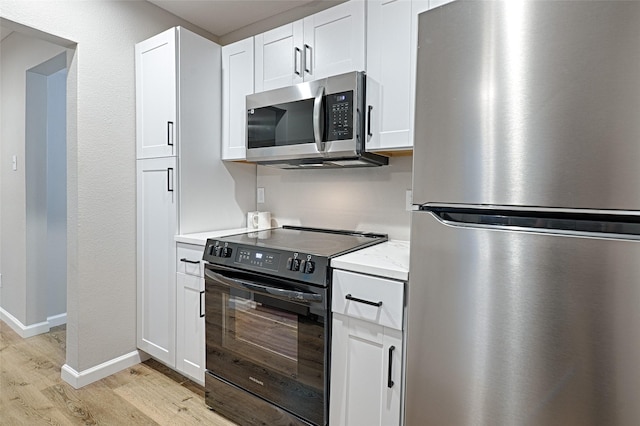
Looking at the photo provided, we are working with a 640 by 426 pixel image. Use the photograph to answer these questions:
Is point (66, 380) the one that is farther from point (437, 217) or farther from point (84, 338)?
point (437, 217)

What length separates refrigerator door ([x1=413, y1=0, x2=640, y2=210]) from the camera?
824mm

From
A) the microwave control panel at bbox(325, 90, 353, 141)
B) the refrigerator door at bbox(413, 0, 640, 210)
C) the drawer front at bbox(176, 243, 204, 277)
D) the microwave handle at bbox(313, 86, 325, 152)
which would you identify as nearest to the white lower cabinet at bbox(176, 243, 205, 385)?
the drawer front at bbox(176, 243, 204, 277)

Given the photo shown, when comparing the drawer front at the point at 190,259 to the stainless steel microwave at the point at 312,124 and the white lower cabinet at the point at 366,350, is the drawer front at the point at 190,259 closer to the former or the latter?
the stainless steel microwave at the point at 312,124

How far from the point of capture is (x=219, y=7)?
7.90 ft

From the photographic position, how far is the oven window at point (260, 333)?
159cm

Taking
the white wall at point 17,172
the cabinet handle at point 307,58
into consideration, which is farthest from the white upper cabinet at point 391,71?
the white wall at point 17,172

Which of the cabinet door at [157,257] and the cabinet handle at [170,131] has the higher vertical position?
the cabinet handle at [170,131]

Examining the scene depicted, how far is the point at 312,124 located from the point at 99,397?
2.05 meters

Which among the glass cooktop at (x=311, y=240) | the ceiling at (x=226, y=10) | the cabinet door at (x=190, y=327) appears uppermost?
the ceiling at (x=226, y=10)

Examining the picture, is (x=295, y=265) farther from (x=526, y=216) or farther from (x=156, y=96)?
(x=156, y=96)

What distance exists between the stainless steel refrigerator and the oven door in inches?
19.0

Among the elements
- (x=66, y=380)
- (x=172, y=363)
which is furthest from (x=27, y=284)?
(x=172, y=363)

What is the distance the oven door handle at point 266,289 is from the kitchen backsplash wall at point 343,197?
0.78 metres

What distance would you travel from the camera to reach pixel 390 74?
1.69 meters
